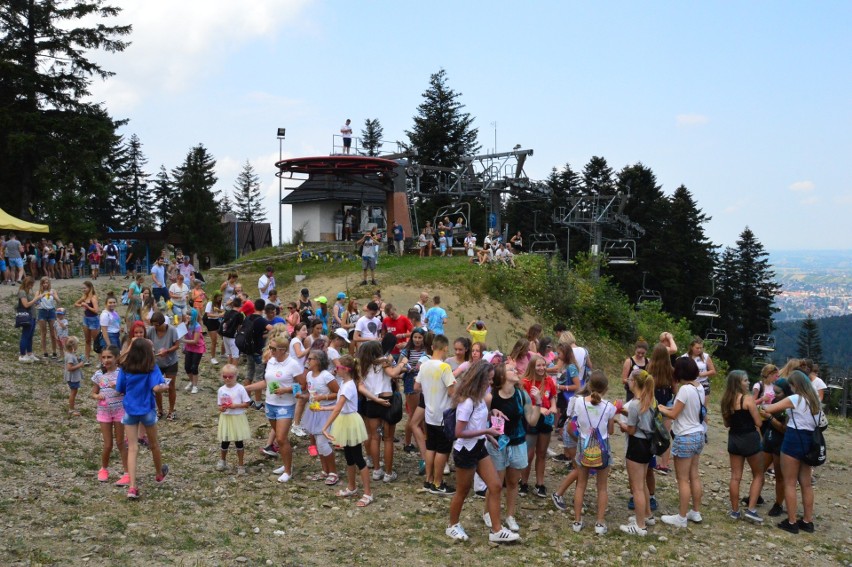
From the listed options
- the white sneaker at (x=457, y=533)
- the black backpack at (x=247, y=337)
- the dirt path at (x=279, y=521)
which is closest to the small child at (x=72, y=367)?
the dirt path at (x=279, y=521)

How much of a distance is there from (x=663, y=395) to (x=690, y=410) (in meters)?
0.77

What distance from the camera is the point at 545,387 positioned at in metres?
8.44

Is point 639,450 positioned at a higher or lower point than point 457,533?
higher

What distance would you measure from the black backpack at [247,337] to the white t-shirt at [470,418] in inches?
212

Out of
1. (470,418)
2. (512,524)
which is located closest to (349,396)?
(470,418)

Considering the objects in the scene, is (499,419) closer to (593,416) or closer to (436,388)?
(436,388)

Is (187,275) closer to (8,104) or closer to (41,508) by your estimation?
(41,508)

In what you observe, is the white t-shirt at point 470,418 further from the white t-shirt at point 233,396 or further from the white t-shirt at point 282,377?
the white t-shirt at point 233,396

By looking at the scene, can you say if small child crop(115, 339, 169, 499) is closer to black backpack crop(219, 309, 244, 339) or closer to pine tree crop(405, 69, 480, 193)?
black backpack crop(219, 309, 244, 339)

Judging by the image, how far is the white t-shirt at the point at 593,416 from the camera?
708 centimetres

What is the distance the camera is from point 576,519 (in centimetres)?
743

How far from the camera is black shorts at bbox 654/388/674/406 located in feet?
26.6

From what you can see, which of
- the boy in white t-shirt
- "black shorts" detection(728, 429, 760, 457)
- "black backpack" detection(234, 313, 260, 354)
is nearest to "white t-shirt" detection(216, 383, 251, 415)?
the boy in white t-shirt

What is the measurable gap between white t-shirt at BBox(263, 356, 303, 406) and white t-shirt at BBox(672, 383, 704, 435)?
436 cm
